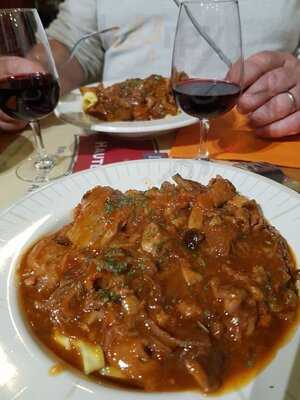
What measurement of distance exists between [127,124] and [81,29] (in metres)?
1.63

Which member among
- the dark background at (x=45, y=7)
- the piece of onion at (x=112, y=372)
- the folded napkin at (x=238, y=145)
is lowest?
the dark background at (x=45, y=7)

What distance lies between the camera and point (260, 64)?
2145 millimetres

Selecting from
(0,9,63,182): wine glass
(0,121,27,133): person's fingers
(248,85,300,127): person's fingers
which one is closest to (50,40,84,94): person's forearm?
(0,121,27,133): person's fingers

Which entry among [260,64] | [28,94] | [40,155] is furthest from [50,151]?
[260,64]

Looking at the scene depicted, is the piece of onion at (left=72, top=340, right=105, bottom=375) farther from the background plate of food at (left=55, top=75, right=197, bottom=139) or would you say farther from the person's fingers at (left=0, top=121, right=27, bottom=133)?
the person's fingers at (left=0, top=121, right=27, bottom=133)

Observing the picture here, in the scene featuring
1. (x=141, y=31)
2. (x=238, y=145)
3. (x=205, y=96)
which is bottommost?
(x=238, y=145)

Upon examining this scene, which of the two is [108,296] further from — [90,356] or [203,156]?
[203,156]

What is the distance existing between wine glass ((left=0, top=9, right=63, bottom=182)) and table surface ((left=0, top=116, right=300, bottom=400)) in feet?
0.22

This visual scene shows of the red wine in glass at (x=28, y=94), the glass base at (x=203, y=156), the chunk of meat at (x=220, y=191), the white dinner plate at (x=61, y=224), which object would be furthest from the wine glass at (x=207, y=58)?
the red wine in glass at (x=28, y=94)

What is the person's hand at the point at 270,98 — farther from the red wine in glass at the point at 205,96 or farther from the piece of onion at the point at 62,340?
the piece of onion at the point at 62,340

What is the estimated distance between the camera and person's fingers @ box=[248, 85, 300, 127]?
204cm

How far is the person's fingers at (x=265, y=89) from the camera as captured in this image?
206cm

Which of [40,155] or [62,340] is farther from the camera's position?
[40,155]

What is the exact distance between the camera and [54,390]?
2.95 feet
